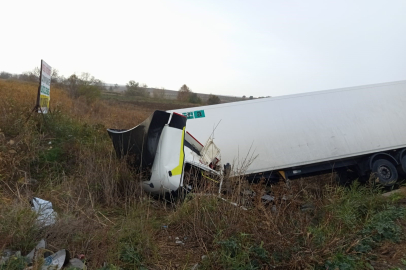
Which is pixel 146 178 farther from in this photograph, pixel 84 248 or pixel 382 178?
pixel 382 178

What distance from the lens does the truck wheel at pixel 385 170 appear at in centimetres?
923

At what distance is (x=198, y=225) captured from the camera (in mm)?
4629

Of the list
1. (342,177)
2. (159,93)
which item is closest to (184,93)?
(159,93)

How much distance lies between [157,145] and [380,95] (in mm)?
7122

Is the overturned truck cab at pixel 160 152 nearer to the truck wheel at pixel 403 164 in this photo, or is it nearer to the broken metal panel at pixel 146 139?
the broken metal panel at pixel 146 139

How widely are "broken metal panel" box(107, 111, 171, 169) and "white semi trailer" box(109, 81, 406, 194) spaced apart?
3228mm

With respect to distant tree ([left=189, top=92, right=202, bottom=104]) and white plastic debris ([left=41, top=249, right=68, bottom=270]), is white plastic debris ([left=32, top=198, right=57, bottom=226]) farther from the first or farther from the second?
distant tree ([left=189, top=92, right=202, bottom=104])

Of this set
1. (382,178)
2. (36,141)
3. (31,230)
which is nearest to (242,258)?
(31,230)

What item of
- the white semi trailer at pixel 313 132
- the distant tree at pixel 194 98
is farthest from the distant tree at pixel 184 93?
the white semi trailer at pixel 313 132

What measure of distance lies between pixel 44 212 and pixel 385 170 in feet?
27.4

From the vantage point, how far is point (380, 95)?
33.0 ft

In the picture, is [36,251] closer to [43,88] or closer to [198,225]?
[198,225]

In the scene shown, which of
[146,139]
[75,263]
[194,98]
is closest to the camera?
[75,263]

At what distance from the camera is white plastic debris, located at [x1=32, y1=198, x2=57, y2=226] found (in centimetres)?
418
